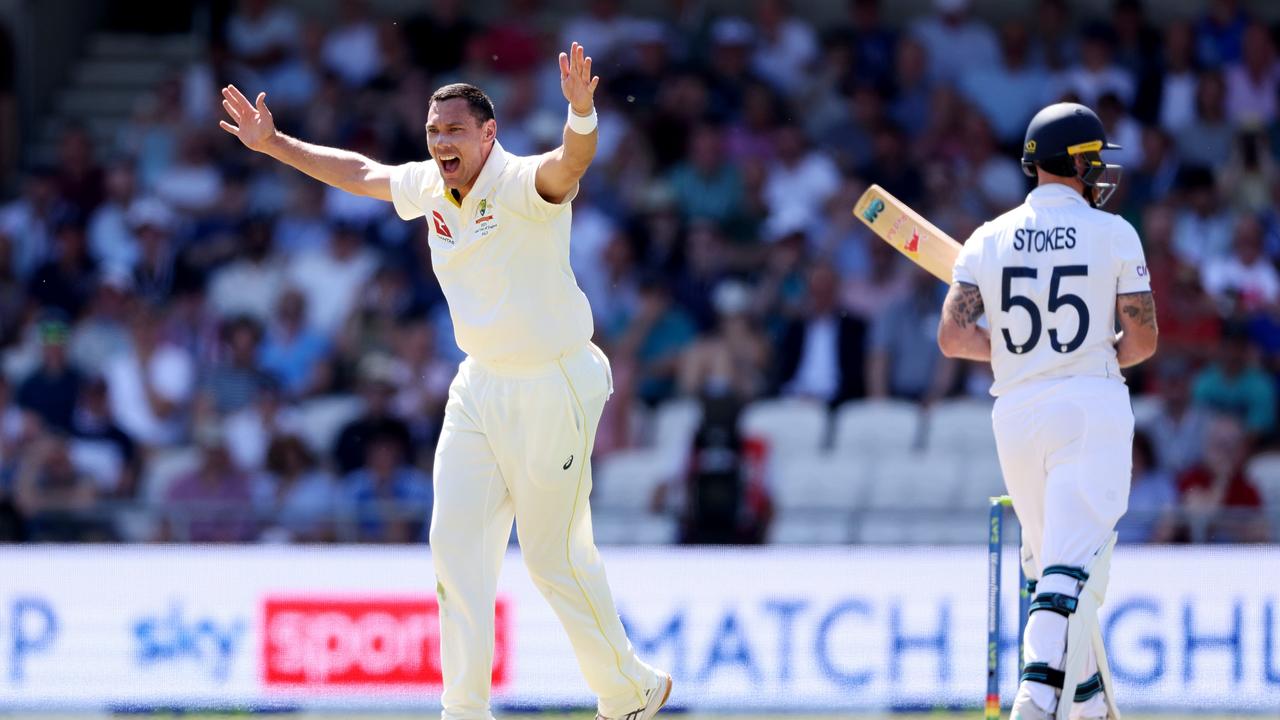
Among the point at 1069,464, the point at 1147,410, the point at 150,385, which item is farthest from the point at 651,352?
the point at 1069,464

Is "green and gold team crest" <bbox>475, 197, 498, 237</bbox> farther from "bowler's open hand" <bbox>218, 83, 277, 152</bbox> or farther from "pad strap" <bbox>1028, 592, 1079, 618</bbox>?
"pad strap" <bbox>1028, 592, 1079, 618</bbox>

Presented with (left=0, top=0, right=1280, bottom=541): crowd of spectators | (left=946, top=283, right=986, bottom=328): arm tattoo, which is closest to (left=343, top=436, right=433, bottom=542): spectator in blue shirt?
(left=0, top=0, right=1280, bottom=541): crowd of spectators

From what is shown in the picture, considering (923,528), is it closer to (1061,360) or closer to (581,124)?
(1061,360)

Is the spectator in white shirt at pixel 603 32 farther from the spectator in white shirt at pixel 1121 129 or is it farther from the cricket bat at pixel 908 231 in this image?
the cricket bat at pixel 908 231

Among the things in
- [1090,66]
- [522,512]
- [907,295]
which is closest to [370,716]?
[522,512]

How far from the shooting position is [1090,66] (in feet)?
45.1

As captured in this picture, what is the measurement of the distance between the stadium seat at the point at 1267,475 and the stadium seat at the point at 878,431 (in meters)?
2.04

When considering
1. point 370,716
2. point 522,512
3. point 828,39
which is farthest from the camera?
point 828,39

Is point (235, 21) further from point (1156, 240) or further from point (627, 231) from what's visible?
point (1156, 240)

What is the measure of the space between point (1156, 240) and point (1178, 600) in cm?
384

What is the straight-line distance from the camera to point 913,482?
11.7 metres

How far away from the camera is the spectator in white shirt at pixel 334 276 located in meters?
13.2

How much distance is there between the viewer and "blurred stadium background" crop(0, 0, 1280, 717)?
372 inches

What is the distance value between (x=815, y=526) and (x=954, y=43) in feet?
17.2
